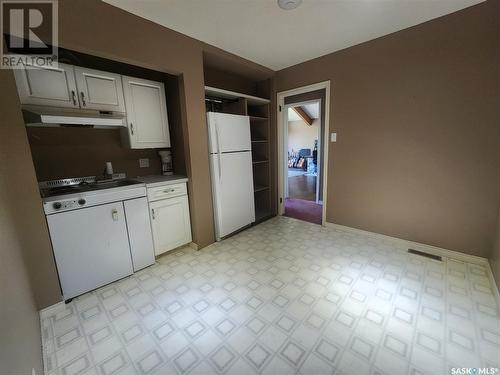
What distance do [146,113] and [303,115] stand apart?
825 cm

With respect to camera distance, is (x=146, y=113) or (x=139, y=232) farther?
(x=146, y=113)

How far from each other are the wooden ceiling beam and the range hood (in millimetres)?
7885

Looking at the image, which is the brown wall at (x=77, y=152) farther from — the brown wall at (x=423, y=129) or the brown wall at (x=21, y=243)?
the brown wall at (x=423, y=129)

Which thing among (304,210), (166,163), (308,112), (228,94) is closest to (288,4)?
(228,94)

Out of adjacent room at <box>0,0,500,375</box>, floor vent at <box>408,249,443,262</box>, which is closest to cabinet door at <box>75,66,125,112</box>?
adjacent room at <box>0,0,500,375</box>

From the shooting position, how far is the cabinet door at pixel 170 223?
2.27 m

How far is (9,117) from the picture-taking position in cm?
136

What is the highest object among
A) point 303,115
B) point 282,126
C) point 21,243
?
point 303,115

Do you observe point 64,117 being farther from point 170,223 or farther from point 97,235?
point 170,223

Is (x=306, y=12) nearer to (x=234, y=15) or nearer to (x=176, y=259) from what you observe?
(x=234, y=15)

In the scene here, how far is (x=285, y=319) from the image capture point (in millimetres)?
1480

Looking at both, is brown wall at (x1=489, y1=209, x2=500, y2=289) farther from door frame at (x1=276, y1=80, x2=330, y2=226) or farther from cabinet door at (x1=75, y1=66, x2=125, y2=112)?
cabinet door at (x1=75, y1=66, x2=125, y2=112)

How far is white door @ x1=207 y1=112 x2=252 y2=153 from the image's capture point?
250 centimetres

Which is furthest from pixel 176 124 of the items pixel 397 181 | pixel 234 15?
pixel 397 181
